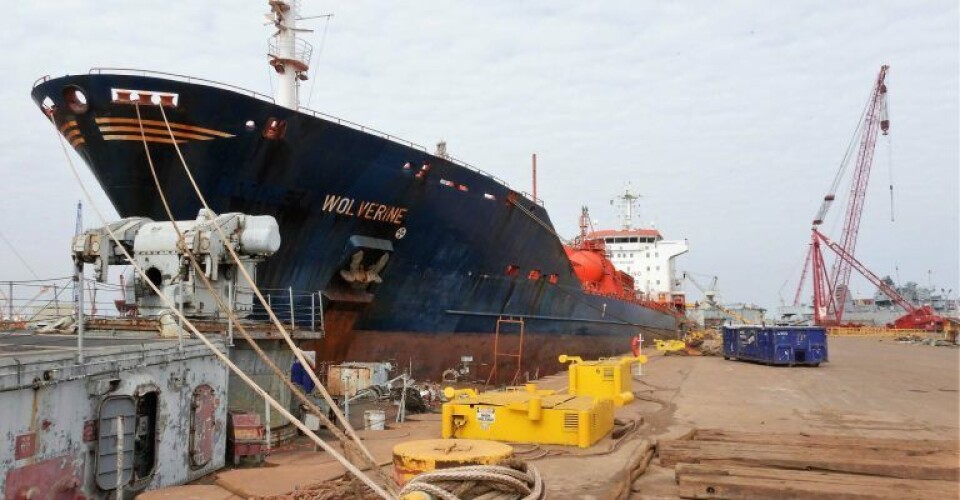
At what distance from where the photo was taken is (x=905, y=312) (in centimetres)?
7681

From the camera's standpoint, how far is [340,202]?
13039 millimetres

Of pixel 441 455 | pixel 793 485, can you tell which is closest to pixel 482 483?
pixel 441 455

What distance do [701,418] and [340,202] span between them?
788 cm

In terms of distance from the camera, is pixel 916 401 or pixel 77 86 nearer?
pixel 77 86

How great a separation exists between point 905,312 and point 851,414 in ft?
263

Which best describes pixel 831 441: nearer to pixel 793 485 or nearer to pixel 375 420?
pixel 793 485

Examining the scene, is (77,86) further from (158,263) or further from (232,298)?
(232,298)

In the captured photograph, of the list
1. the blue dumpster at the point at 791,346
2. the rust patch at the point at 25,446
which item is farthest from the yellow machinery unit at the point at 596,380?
the blue dumpster at the point at 791,346

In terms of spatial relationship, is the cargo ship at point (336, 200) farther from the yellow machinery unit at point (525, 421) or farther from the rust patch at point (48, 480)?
the rust patch at point (48, 480)

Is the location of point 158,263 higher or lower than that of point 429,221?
lower

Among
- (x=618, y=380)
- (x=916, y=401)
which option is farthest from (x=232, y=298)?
(x=916, y=401)

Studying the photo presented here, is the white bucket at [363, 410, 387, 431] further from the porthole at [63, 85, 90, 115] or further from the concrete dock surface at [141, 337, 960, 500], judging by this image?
the porthole at [63, 85, 90, 115]

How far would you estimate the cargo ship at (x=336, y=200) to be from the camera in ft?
36.7

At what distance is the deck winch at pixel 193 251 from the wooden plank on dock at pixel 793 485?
560 centimetres
